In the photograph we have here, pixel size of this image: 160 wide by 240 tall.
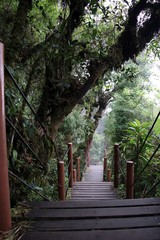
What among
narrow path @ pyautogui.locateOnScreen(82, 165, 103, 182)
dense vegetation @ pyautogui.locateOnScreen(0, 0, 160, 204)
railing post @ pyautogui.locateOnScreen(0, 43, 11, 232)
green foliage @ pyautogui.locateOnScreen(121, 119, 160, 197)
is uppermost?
dense vegetation @ pyautogui.locateOnScreen(0, 0, 160, 204)

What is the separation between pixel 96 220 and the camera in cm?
191

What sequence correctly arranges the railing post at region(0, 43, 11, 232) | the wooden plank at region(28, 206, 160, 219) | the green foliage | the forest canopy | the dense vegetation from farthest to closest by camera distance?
the green foliage
the forest canopy
the dense vegetation
the wooden plank at region(28, 206, 160, 219)
the railing post at region(0, 43, 11, 232)

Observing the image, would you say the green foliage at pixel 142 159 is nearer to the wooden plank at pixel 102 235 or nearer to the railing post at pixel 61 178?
the railing post at pixel 61 178

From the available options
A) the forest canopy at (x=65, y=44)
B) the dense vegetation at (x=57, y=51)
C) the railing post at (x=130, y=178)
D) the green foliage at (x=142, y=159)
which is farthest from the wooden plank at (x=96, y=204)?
the green foliage at (x=142, y=159)

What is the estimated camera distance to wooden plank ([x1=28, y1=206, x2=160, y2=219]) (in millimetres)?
1956

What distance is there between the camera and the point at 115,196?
14.7 feet

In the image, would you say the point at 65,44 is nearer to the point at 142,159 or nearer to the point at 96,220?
the point at 142,159

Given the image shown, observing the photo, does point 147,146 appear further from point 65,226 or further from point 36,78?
point 65,226

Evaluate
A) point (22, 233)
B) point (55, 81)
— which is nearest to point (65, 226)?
point (22, 233)

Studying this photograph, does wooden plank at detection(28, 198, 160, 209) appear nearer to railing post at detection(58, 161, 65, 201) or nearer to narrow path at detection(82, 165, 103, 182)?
railing post at detection(58, 161, 65, 201)

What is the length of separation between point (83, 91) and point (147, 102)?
5059 millimetres

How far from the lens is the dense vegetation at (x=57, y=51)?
3365 millimetres

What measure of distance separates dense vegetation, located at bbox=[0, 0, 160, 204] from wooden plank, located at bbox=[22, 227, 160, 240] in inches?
47.9

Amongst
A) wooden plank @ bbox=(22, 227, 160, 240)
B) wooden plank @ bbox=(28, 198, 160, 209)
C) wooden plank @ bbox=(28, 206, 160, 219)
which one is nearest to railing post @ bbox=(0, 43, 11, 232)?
wooden plank @ bbox=(22, 227, 160, 240)
